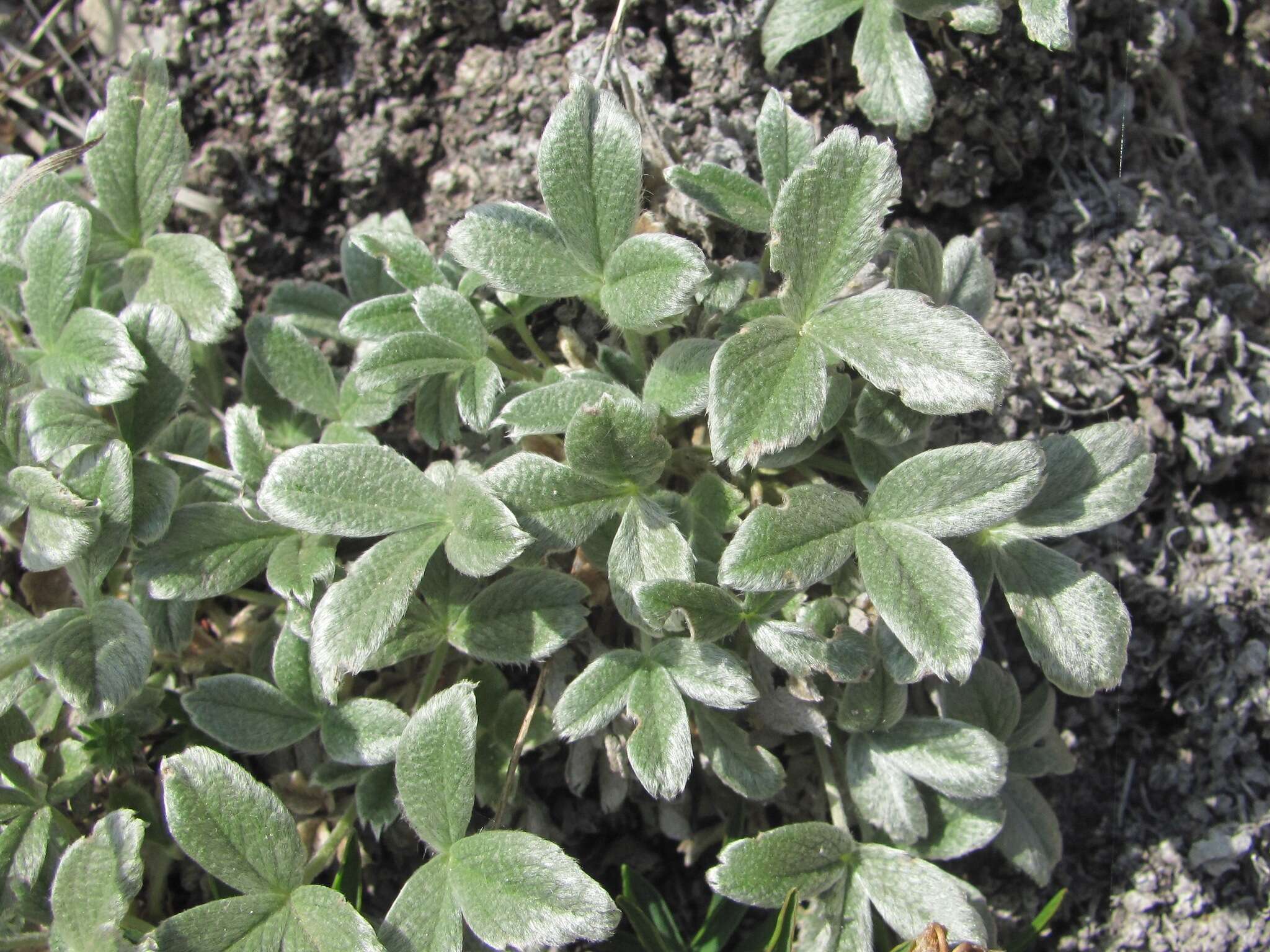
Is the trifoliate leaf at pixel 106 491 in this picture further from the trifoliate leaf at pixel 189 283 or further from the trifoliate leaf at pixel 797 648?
the trifoliate leaf at pixel 797 648

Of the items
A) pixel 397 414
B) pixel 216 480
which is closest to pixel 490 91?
pixel 397 414

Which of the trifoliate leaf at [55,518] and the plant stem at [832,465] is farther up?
the trifoliate leaf at [55,518]

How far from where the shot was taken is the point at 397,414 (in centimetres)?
251

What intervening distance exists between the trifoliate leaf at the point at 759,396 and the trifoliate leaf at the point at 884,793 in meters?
0.70

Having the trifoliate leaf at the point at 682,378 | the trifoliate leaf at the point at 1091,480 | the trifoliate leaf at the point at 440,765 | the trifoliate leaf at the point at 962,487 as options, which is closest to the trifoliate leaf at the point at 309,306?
the trifoliate leaf at the point at 682,378

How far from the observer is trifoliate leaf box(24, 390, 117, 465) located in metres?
1.87

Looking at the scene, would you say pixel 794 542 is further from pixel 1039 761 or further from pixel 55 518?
pixel 55 518

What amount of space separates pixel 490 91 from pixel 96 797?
190 centimetres

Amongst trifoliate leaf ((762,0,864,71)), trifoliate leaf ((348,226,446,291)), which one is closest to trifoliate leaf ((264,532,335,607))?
trifoliate leaf ((348,226,446,291))

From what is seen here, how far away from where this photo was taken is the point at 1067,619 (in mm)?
1813

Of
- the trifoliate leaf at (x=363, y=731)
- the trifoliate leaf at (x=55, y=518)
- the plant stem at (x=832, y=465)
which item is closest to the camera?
the trifoliate leaf at (x=55, y=518)

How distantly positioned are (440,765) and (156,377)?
95 centimetres

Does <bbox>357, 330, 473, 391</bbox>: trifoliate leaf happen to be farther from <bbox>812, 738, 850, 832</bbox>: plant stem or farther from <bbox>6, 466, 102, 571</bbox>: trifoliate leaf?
<bbox>812, 738, 850, 832</bbox>: plant stem

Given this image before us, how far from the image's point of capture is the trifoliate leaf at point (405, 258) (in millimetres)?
2139
